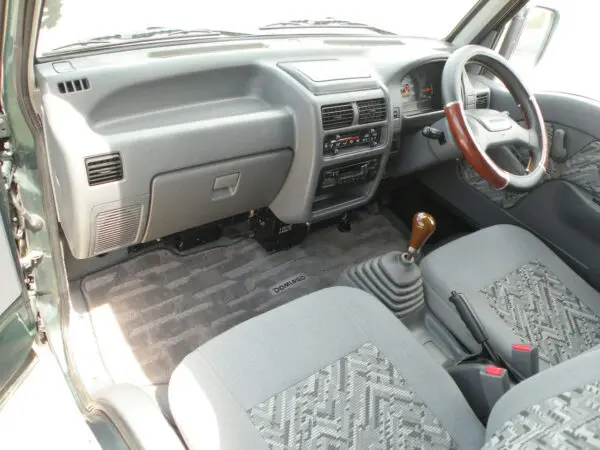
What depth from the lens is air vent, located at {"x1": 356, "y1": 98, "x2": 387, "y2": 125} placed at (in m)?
1.81

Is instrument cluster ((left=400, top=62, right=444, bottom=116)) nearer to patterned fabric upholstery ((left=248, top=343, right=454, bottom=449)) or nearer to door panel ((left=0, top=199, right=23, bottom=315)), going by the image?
patterned fabric upholstery ((left=248, top=343, right=454, bottom=449))

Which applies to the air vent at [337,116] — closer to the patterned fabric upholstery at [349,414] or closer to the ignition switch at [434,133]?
the ignition switch at [434,133]

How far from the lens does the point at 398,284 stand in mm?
1852

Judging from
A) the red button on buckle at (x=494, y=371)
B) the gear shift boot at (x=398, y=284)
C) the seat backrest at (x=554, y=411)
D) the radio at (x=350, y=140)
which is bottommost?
the gear shift boot at (x=398, y=284)

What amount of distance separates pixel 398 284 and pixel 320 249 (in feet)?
2.37

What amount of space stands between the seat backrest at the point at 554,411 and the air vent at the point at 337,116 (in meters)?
1.04

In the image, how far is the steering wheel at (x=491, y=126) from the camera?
1.58m

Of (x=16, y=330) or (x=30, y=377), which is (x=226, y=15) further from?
(x=30, y=377)

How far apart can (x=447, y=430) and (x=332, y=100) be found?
1.05m

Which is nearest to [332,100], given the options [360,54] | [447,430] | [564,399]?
[360,54]

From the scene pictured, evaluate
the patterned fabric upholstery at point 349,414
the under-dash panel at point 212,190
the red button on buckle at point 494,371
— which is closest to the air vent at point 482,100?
the under-dash panel at point 212,190

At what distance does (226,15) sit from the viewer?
6.31 ft

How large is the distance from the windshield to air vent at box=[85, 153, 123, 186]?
0.35m

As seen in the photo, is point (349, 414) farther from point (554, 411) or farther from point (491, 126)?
point (491, 126)
